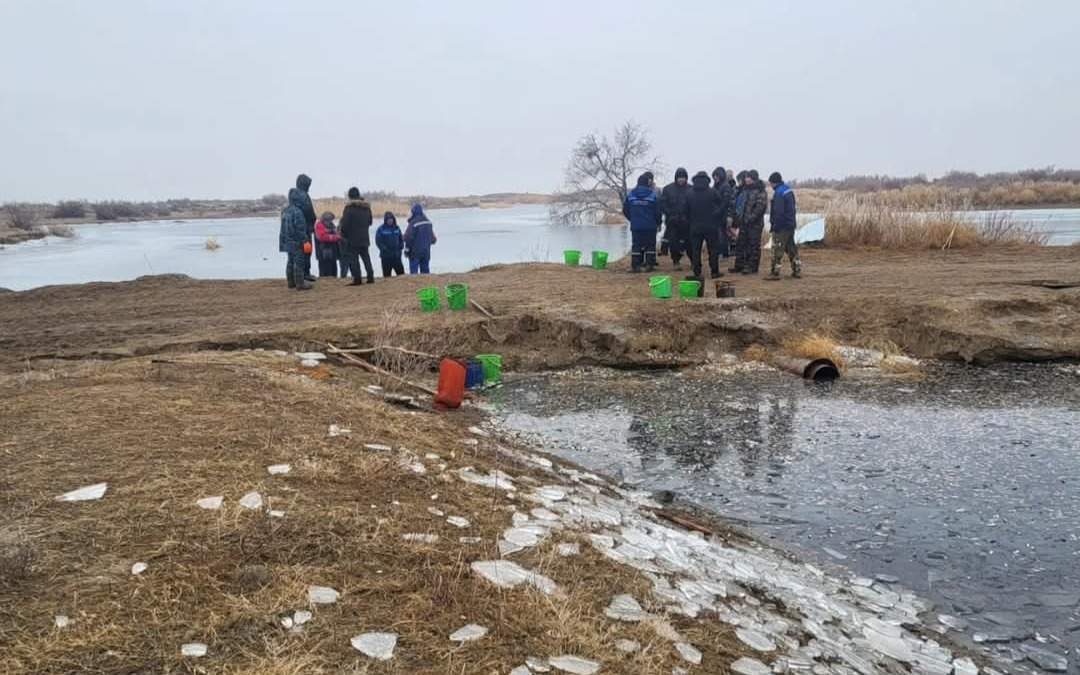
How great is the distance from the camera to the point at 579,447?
24.5 feet

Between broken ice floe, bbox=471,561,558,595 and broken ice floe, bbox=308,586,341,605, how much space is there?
2.16ft

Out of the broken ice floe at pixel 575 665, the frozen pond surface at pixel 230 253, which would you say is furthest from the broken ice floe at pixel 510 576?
the frozen pond surface at pixel 230 253

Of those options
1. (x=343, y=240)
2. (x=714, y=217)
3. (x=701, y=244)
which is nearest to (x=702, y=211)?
(x=714, y=217)

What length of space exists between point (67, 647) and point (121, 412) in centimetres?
300

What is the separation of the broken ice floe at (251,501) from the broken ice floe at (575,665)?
6.12 feet

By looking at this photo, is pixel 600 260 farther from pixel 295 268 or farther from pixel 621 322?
pixel 295 268

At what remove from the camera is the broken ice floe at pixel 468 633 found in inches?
121

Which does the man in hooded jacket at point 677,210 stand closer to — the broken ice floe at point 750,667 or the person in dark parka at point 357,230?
the person in dark parka at point 357,230

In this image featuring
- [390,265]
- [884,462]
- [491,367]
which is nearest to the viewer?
[884,462]

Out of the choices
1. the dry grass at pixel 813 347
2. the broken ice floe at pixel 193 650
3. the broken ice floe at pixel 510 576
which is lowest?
the dry grass at pixel 813 347

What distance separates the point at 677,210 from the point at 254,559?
1234 centimetres

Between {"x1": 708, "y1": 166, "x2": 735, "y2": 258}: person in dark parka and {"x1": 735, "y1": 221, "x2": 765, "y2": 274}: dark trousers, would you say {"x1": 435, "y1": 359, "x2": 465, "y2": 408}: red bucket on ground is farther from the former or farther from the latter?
{"x1": 735, "y1": 221, "x2": 765, "y2": 274}: dark trousers

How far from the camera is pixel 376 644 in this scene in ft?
9.86

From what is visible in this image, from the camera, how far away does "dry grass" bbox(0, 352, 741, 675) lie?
2.94 meters
